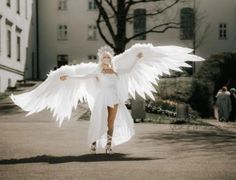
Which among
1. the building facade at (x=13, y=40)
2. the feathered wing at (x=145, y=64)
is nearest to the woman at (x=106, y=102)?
the feathered wing at (x=145, y=64)

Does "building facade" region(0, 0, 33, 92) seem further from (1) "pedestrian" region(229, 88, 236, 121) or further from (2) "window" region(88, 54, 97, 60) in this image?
(1) "pedestrian" region(229, 88, 236, 121)

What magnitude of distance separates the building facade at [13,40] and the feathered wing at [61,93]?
2166cm

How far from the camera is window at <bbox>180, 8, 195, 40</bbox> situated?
5084 cm

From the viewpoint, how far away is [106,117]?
392 inches

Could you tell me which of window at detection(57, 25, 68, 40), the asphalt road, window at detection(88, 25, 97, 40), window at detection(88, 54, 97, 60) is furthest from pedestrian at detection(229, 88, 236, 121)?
window at detection(57, 25, 68, 40)

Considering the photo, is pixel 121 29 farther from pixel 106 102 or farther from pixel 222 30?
pixel 222 30

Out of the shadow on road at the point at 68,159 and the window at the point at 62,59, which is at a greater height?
the window at the point at 62,59

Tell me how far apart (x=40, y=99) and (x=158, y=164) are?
2996 mm

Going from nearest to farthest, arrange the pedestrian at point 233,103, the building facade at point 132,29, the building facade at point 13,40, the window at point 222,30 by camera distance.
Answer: the pedestrian at point 233,103, the building facade at point 13,40, the building facade at point 132,29, the window at point 222,30

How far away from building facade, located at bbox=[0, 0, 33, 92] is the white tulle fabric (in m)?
21.8

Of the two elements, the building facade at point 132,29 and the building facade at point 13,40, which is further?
the building facade at point 132,29

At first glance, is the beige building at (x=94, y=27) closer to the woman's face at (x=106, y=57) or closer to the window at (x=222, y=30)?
the window at (x=222, y=30)

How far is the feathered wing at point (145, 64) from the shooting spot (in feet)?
33.7

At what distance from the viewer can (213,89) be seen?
29094 millimetres
